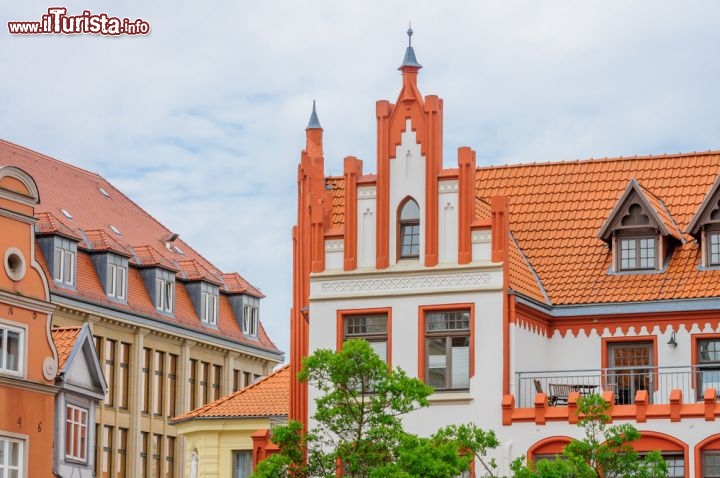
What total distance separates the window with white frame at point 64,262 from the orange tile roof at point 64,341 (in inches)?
853

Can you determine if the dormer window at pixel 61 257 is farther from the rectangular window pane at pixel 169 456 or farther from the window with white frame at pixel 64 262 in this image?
the rectangular window pane at pixel 169 456

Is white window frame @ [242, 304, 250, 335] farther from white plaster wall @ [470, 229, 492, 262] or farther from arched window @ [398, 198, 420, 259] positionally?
white plaster wall @ [470, 229, 492, 262]

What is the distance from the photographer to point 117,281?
86.3m

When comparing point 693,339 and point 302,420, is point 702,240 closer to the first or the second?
point 693,339

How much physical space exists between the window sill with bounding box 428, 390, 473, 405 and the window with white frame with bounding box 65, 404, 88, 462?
14.4 m

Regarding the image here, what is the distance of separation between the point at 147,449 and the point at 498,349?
43.3 m

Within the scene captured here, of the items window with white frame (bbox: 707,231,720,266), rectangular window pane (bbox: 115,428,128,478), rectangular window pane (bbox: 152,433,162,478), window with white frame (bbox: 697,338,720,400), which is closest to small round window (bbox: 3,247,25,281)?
window with white frame (bbox: 697,338,720,400)

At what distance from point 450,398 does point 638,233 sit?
21.3 feet

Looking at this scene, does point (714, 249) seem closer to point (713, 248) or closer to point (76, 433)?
point (713, 248)

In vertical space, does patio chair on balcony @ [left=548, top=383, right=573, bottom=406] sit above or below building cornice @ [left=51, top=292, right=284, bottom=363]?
below

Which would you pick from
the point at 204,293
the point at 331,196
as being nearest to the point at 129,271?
the point at 204,293

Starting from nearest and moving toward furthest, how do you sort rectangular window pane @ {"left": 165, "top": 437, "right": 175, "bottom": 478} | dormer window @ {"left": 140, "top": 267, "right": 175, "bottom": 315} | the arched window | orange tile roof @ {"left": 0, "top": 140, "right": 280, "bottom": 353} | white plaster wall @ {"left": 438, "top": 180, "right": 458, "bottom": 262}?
1. white plaster wall @ {"left": 438, "top": 180, "right": 458, "bottom": 262}
2. the arched window
3. orange tile roof @ {"left": 0, "top": 140, "right": 280, "bottom": 353}
4. dormer window @ {"left": 140, "top": 267, "right": 175, "bottom": 315}
5. rectangular window pane @ {"left": 165, "top": 437, "right": 175, "bottom": 478}

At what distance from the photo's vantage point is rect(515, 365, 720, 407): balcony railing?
47.2 meters

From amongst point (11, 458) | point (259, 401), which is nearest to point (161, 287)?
point (259, 401)
